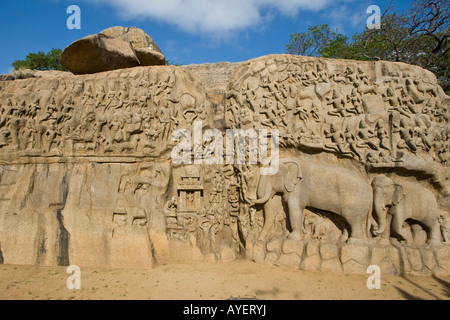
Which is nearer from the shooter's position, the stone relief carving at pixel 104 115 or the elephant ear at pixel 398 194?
the elephant ear at pixel 398 194

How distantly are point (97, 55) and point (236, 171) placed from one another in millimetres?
5056

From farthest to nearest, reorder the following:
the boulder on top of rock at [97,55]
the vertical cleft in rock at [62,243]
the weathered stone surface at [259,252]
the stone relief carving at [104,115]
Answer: the boulder on top of rock at [97,55]
the stone relief carving at [104,115]
the vertical cleft in rock at [62,243]
the weathered stone surface at [259,252]

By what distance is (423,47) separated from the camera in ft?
49.4

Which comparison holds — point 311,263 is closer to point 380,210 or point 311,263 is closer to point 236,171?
point 380,210

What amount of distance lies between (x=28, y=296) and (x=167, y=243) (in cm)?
246

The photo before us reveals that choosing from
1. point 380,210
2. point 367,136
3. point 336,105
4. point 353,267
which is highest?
point 336,105

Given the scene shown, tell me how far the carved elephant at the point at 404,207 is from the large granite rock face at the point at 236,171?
0.08ft

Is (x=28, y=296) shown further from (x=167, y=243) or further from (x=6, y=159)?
(x=6, y=159)

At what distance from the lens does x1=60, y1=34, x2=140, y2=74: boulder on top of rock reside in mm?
8289

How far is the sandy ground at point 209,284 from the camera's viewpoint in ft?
16.4

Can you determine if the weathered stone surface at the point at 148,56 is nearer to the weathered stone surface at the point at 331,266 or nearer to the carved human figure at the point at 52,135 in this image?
the carved human figure at the point at 52,135

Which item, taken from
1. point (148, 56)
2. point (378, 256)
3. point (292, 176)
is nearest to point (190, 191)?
point (292, 176)

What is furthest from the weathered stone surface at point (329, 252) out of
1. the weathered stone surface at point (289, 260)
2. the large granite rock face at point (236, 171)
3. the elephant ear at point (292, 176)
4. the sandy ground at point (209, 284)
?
the elephant ear at point (292, 176)

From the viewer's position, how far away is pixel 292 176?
6320mm
